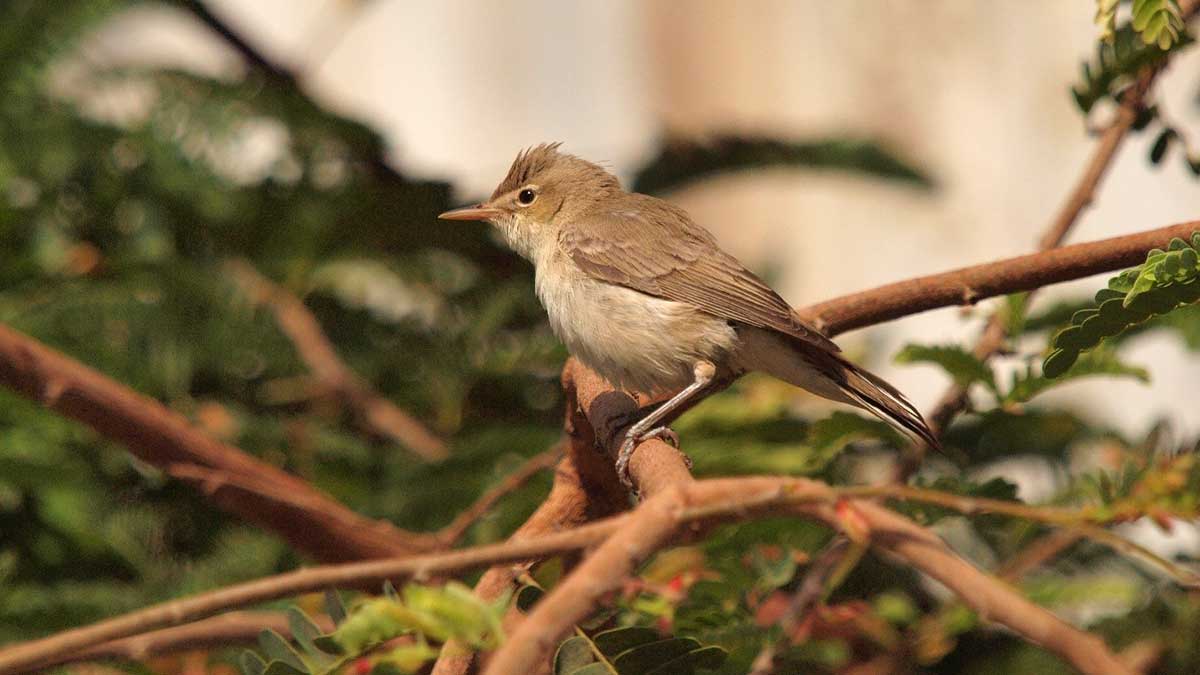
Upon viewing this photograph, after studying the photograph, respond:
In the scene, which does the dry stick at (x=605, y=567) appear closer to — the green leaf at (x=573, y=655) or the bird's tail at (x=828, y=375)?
the green leaf at (x=573, y=655)

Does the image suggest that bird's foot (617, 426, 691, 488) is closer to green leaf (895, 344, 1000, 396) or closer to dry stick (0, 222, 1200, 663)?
dry stick (0, 222, 1200, 663)

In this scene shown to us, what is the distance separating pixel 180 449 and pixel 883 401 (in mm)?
1441

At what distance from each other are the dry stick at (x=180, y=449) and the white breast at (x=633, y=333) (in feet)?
1.85

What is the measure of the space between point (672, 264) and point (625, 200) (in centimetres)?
43

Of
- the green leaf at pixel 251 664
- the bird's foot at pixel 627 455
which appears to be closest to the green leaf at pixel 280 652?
the green leaf at pixel 251 664

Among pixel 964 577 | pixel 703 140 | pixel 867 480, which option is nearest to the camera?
pixel 964 577

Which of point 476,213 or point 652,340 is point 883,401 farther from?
point 476,213

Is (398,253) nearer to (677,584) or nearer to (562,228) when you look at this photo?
(562,228)

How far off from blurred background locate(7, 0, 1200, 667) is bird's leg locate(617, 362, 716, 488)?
0.24 meters

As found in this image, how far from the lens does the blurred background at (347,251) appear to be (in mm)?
3398

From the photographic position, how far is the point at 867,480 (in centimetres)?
386

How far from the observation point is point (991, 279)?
2211 mm

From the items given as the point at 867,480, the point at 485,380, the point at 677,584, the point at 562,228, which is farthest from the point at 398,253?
the point at 677,584

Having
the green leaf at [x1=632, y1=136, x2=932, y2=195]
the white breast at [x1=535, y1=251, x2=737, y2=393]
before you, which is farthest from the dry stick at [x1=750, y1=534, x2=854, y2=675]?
the green leaf at [x1=632, y1=136, x2=932, y2=195]
